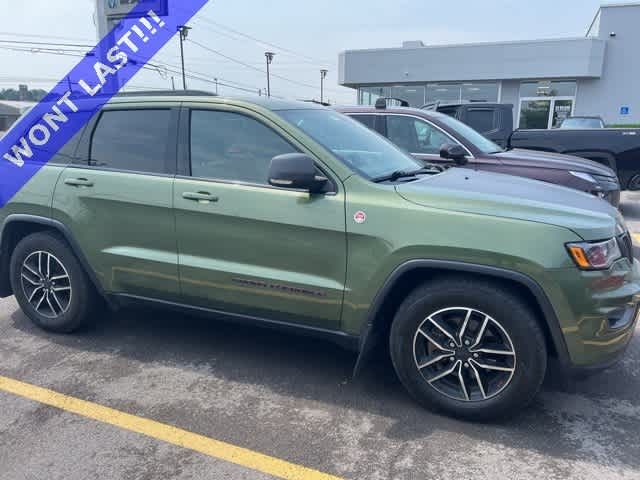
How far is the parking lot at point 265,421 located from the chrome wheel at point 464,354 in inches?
8.6

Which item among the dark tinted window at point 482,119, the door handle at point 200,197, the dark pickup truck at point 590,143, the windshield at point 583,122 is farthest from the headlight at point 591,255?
the windshield at point 583,122

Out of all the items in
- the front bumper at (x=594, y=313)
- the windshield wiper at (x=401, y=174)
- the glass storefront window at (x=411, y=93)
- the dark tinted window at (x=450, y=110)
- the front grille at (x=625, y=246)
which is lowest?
the front bumper at (x=594, y=313)

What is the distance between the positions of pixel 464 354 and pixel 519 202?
886mm

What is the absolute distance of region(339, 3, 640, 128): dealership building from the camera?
2505 centimetres

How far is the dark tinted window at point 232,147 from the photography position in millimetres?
3391

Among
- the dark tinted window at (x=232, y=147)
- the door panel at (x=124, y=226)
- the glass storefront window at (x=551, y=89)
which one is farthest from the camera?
the glass storefront window at (x=551, y=89)

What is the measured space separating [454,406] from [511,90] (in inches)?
1047

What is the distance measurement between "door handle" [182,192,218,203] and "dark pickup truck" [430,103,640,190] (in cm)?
627

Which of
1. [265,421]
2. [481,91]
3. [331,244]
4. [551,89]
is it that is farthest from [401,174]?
[481,91]

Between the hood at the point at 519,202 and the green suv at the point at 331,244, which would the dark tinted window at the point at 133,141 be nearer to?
the green suv at the point at 331,244

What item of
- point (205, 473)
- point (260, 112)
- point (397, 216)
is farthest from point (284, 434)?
point (260, 112)

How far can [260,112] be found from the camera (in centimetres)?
343

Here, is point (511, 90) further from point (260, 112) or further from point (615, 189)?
point (260, 112)

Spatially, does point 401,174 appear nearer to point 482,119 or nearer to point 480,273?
point 480,273
